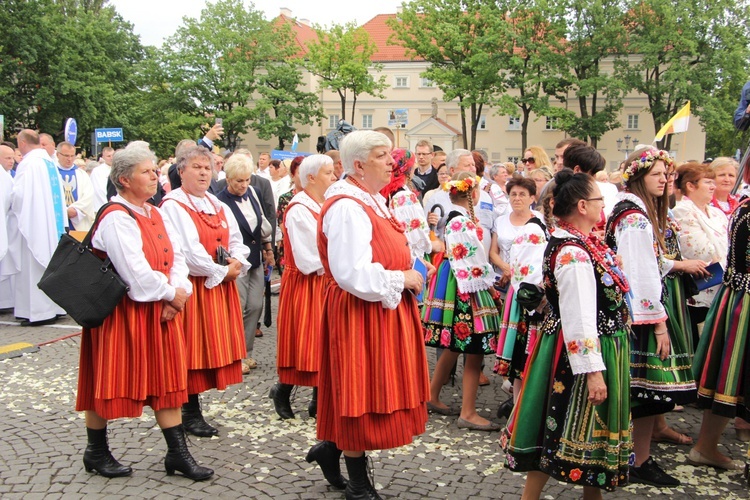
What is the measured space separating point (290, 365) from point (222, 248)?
1031 millimetres

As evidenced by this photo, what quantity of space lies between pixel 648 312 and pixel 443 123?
164 ft

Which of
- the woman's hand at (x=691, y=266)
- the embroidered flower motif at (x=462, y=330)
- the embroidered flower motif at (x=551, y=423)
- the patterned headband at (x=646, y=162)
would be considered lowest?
the embroidered flower motif at (x=551, y=423)

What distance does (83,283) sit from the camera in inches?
157

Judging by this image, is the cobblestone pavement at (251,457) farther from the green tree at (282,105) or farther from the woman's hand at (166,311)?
Result: the green tree at (282,105)

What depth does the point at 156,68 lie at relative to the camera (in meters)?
54.3

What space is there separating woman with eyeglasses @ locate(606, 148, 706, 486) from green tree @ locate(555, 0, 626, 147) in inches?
1597

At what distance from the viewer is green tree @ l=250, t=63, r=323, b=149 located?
52.7m

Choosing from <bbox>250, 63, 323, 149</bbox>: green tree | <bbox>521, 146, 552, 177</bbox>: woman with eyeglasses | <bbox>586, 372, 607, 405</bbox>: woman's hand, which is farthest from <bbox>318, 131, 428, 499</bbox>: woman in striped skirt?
<bbox>250, 63, 323, 149</bbox>: green tree

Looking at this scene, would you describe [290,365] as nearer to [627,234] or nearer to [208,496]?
[208,496]

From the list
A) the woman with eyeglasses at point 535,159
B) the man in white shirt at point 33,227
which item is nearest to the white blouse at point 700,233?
the woman with eyeglasses at point 535,159

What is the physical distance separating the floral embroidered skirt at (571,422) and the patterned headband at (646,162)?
4.56 feet

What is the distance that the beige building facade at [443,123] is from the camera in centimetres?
5081

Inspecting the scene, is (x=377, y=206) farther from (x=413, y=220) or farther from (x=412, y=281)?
(x=413, y=220)

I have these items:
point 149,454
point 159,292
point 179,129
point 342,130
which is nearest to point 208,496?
point 149,454
